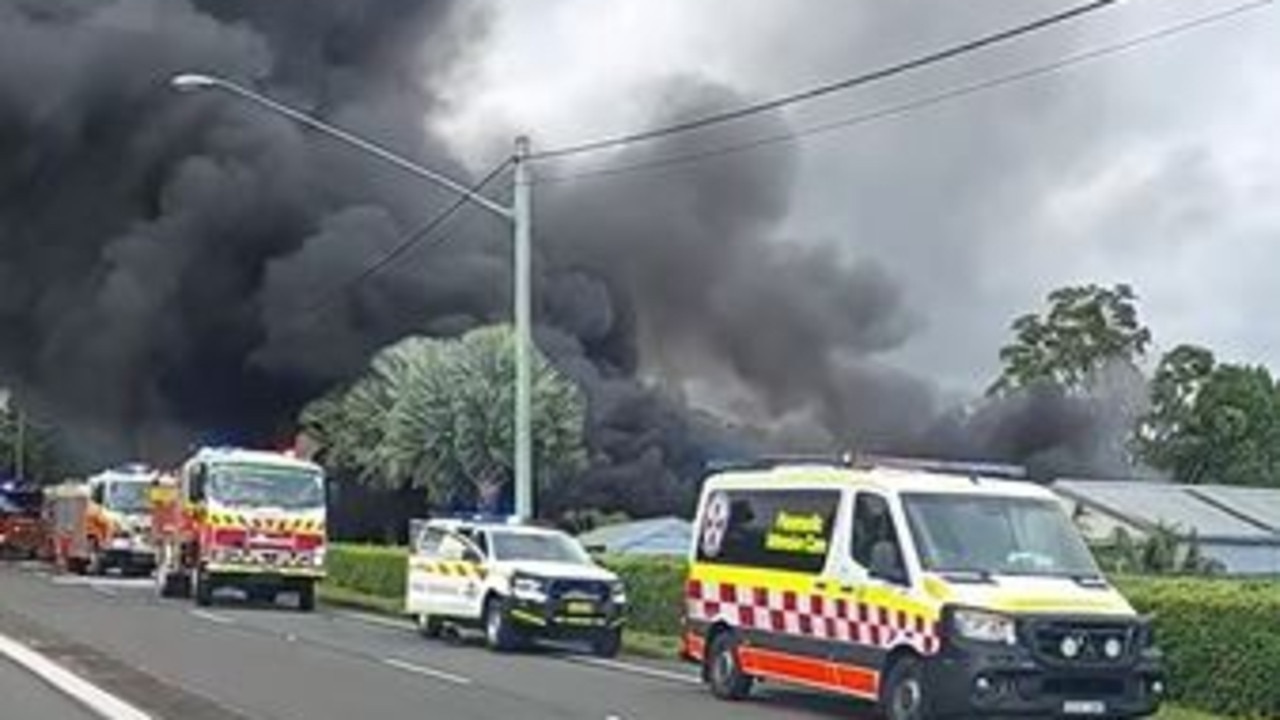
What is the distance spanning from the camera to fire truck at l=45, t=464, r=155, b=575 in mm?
50531

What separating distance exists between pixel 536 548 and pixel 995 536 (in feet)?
38.0

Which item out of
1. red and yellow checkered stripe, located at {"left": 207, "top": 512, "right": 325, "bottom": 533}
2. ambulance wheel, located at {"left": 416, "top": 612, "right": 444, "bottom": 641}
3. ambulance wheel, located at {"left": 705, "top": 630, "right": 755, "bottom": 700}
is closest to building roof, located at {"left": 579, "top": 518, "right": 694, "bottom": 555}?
red and yellow checkered stripe, located at {"left": 207, "top": 512, "right": 325, "bottom": 533}

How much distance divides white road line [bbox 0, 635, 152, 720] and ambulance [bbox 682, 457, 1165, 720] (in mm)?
5536

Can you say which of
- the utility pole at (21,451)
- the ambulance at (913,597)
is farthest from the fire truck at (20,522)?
the ambulance at (913,597)

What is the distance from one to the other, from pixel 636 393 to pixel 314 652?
41329 mm

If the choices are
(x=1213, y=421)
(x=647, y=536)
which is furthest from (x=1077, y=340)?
(x=647, y=536)

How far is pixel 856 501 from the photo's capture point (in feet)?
58.6

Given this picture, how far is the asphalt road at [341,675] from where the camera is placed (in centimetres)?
1720

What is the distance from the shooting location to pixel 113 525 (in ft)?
167

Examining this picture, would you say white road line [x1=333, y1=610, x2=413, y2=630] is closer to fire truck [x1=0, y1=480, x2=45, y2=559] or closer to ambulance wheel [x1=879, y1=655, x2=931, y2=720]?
ambulance wheel [x1=879, y1=655, x2=931, y2=720]

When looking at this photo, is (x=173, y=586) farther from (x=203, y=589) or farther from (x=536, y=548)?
(x=536, y=548)

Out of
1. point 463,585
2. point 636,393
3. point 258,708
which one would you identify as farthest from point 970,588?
point 636,393

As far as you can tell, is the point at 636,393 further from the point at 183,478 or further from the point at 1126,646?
the point at 1126,646

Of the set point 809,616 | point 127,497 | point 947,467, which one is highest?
point 127,497
